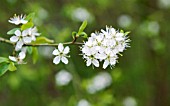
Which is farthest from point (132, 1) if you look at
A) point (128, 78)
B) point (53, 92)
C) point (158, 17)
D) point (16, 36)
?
point (16, 36)

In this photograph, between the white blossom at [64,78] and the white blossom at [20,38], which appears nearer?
the white blossom at [20,38]

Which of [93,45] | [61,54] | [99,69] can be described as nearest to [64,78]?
[99,69]

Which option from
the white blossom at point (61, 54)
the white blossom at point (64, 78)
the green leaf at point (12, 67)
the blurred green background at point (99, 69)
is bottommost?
the green leaf at point (12, 67)

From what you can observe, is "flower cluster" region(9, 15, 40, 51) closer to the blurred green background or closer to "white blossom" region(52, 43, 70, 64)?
"white blossom" region(52, 43, 70, 64)

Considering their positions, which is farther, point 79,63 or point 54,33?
point 79,63

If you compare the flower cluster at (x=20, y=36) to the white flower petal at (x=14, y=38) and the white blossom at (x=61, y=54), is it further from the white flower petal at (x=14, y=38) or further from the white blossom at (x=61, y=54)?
the white blossom at (x=61, y=54)

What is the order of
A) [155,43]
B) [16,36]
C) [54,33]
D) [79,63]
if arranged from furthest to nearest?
[79,63]
[155,43]
[54,33]
[16,36]

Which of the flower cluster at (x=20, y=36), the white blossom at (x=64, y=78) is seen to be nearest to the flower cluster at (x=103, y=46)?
the flower cluster at (x=20, y=36)

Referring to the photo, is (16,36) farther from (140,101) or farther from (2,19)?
(140,101)

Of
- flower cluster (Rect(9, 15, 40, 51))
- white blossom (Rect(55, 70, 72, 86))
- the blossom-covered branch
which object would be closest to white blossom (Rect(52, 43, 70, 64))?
the blossom-covered branch
